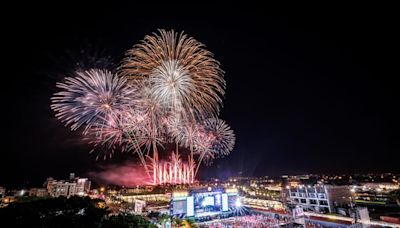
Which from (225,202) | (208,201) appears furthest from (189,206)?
(225,202)

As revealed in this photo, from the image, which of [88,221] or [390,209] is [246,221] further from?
[390,209]

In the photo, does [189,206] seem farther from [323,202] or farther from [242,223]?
[323,202]

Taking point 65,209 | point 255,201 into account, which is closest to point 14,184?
point 255,201

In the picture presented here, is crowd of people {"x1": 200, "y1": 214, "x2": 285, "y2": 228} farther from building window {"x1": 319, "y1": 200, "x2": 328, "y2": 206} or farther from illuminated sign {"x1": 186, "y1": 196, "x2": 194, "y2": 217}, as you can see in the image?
building window {"x1": 319, "y1": 200, "x2": 328, "y2": 206}

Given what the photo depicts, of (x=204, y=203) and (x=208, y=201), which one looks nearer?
(x=204, y=203)

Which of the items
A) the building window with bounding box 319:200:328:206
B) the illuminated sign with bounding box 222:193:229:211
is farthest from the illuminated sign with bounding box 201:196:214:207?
the building window with bounding box 319:200:328:206

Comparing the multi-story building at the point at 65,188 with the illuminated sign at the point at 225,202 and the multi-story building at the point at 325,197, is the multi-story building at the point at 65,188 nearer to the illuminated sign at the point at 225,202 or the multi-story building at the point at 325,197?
the illuminated sign at the point at 225,202

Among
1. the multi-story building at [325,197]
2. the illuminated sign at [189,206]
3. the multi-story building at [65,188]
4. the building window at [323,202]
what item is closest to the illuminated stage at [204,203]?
the illuminated sign at [189,206]

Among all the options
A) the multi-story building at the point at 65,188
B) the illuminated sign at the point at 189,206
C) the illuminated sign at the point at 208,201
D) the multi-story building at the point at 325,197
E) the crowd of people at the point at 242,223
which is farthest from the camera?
the multi-story building at the point at 65,188
